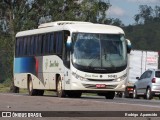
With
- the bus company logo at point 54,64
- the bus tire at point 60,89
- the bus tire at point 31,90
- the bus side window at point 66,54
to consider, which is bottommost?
the bus tire at point 31,90

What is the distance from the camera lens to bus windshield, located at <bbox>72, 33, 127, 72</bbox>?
98.1 feet

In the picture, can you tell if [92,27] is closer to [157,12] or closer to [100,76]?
[100,76]

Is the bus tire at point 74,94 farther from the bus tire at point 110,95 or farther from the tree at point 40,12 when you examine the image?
the tree at point 40,12

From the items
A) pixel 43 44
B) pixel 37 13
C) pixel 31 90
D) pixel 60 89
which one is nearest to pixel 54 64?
pixel 60 89

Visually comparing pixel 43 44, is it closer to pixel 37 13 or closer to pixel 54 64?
pixel 54 64

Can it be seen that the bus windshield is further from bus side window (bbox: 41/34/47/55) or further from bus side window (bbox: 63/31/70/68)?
bus side window (bbox: 41/34/47/55)

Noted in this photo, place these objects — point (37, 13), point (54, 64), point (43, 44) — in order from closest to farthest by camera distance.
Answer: point (54, 64) < point (43, 44) < point (37, 13)

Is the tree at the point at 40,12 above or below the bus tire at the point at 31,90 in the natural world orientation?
above

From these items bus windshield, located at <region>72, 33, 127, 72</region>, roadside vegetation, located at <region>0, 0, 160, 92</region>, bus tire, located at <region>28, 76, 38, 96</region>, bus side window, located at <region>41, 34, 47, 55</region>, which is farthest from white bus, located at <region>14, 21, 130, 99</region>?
roadside vegetation, located at <region>0, 0, 160, 92</region>

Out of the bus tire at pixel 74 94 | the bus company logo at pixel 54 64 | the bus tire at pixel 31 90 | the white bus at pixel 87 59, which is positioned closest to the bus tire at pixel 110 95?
the white bus at pixel 87 59

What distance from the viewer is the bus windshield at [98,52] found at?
29.9m

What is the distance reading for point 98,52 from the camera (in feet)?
98.5

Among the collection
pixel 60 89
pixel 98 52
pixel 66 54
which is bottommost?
pixel 60 89

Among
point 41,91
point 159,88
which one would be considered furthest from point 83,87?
point 159,88
